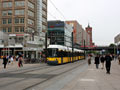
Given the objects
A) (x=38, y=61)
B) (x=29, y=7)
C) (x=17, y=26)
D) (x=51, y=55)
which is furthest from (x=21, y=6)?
(x=51, y=55)

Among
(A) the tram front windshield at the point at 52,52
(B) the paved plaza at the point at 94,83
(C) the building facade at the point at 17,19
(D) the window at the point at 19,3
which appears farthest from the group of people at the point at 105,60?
(D) the window at the point at 19,3

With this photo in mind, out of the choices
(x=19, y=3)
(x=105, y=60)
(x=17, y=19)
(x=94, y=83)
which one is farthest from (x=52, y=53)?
(x=19, y=3)

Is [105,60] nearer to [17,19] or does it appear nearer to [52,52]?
[52,52]

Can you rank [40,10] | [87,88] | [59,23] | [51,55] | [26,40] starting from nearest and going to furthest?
[87,88] → [51,55] → [26,40] → [40,10] → [59,23]

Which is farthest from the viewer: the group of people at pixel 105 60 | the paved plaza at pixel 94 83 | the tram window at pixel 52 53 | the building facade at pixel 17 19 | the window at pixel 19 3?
the window at pixel 19 3

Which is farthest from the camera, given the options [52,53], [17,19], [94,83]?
[17,19]

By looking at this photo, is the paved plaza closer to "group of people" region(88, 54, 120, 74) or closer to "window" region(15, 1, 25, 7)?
"group of people" region(88, 54, 120, 74)

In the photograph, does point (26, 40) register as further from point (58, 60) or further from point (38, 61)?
point (58, 60)

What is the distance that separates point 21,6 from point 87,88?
53028 millimetres

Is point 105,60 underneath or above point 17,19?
underneath

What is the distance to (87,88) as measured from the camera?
8.45 m

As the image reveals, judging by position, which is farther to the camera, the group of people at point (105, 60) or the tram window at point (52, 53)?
the tram window at point (52, 53)

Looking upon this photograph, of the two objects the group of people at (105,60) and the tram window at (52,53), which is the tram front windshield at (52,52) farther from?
the group of people at (105,60)

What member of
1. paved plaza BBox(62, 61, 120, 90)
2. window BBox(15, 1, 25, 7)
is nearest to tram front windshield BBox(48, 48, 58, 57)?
paved plaza BBox(62, 61, 120, 90)
